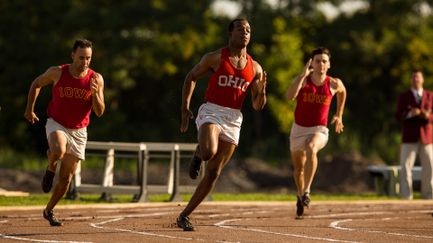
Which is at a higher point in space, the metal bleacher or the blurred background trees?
the blurred background trees

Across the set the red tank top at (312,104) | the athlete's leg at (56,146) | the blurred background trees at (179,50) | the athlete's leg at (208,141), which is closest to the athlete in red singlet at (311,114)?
the red tank top at (312,104)

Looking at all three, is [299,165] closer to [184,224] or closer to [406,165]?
[184,224]

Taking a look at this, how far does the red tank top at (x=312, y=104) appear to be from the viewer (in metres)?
16.3

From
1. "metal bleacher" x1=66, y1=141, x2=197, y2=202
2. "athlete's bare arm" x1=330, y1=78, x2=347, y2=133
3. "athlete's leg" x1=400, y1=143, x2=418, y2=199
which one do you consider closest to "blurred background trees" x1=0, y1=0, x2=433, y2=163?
"athlete's leg" x1=400, y1=143, x2=418, y2=199

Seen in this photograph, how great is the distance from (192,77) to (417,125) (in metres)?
9.96

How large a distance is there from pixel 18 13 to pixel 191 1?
7.50 meters

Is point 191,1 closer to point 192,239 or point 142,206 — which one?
point 142,206

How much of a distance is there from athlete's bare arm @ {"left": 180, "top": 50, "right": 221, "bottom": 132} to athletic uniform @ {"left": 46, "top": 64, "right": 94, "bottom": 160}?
135 centimetres

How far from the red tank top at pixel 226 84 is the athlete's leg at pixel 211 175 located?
17.9 inches

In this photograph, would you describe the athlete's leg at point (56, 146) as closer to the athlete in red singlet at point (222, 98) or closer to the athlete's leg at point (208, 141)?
the athlete in red singlet at point (222, 98)

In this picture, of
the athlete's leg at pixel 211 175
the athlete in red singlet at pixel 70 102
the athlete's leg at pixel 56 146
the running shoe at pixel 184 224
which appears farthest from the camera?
the athlete in red singlet at pixel 70 102

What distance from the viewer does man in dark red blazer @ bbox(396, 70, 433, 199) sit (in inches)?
853

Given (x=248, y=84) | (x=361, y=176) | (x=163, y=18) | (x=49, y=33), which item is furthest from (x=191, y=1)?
(x=248, y=84)

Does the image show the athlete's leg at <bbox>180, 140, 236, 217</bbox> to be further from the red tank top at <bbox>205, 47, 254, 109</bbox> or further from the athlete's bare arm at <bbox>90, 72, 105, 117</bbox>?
the athlete's bare arm at <bbox>90, 72, 105, 117</bbox>
